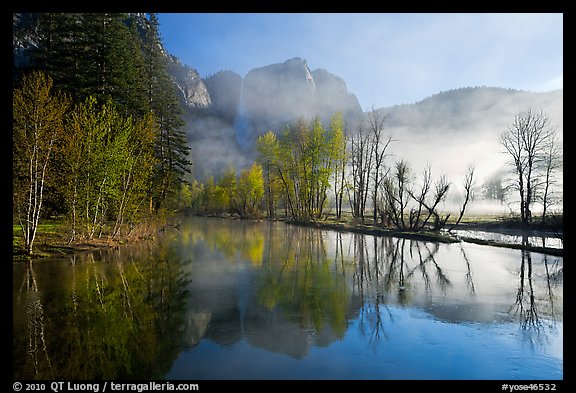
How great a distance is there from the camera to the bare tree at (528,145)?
39031 millimetres

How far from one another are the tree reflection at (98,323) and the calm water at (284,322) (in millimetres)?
35

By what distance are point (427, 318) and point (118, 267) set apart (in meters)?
13.8

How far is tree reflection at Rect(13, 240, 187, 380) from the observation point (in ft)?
19.1

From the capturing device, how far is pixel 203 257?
1859 cm

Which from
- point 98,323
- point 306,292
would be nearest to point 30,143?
point 98,323

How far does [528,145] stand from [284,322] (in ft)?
148

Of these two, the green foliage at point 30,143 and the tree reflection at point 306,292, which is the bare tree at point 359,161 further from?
the green foliage at point 30,143

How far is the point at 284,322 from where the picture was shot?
820 cm

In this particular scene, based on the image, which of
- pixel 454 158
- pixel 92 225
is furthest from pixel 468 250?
pixel 454 158

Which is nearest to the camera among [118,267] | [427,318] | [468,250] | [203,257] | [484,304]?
[427,318]

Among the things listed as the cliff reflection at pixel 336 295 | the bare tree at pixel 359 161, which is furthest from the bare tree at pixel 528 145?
the cliff reflection at pixel 336 295

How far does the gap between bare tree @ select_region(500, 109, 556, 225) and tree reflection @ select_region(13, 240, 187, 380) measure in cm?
4276

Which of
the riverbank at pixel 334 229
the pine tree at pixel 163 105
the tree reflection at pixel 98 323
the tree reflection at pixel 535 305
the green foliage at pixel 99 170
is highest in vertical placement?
the pine tree at pixel 163 105
